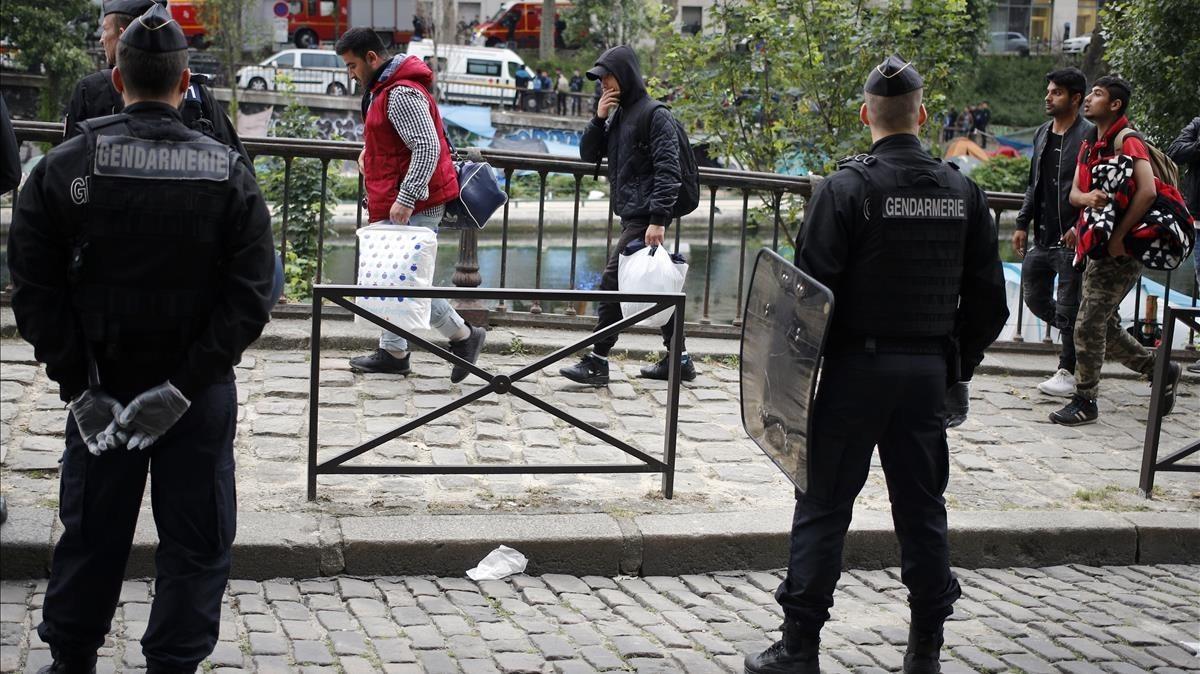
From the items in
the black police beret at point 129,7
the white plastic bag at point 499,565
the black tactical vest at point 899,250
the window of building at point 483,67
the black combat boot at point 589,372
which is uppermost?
the window of building at point 483,67

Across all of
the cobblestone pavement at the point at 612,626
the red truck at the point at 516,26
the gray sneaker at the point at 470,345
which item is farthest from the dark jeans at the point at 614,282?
the red truck at the point at 516,26

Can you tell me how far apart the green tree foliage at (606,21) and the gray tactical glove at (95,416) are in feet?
143

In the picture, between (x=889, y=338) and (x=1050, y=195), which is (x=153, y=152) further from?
→ (x=1050, y=195)

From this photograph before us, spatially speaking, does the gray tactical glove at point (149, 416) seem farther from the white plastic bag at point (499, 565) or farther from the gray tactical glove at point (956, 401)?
the gray tactical glove at point (956, 401)

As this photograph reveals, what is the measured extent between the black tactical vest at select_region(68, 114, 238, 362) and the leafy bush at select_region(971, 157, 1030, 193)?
115 ft

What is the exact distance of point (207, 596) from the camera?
368cm

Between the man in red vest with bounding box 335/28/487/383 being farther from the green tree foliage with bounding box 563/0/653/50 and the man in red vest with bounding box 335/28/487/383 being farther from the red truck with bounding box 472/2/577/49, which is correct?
→ the red truck with bounding box 472/2/577/49

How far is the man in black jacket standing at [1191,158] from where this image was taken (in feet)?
28.0

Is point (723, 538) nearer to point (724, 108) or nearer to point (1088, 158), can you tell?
point (1088, 158)

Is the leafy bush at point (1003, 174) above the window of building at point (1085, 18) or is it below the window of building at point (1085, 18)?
below

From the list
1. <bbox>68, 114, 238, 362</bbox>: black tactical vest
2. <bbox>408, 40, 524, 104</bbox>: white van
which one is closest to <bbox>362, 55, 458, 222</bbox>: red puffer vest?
<bbox>68, 114, 238, 362</bbox>: black tactical vest

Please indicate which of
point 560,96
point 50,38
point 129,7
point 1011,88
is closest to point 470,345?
point 129,7

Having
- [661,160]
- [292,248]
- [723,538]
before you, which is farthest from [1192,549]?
[292,248]

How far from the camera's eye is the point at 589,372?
25.1 feet
